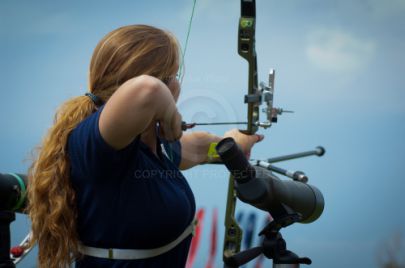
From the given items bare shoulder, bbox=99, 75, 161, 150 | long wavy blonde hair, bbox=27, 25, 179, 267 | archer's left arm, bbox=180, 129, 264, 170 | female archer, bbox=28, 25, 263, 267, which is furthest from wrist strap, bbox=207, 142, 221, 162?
bare shoulder, bbox=99, 75, 161, 150

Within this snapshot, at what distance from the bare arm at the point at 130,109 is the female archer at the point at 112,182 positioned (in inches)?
0.6

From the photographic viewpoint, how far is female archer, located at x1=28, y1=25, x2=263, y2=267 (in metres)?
1.13

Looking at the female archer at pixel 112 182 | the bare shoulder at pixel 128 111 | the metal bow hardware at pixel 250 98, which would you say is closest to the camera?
the bare shoulder at pixel 128 111

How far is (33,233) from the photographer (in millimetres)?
1281

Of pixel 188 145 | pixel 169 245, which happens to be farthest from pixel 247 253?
pixel 188 145

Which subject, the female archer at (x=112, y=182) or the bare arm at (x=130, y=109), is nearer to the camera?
the bare arm at (x=130, y=109)

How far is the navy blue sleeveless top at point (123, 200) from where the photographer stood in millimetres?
1111

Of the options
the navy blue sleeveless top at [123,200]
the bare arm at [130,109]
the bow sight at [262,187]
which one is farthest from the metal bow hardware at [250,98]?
the bare arm at [130,109]

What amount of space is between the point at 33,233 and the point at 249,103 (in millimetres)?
716

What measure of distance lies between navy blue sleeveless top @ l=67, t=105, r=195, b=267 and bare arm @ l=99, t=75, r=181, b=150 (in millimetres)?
42

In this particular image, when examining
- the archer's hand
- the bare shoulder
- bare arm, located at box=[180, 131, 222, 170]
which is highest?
the bare shoulder

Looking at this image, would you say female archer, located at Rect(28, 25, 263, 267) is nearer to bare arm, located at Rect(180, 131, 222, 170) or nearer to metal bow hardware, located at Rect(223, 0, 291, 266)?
metal bow hardware, located at Rect(223, 0, 291, 266)

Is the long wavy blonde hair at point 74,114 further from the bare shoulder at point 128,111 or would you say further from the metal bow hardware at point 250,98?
the metal bow hardware at point 250,98

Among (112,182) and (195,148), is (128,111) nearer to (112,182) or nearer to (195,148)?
(112,182)
